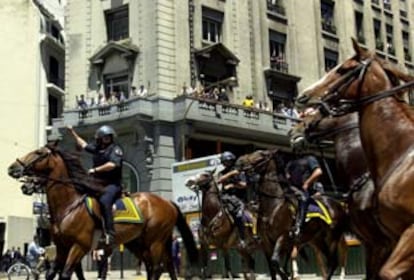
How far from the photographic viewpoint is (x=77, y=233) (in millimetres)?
11688

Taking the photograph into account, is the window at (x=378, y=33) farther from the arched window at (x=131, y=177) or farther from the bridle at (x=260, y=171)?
the bridle at (x=260, y=171)

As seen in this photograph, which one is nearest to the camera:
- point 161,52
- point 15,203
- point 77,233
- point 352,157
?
point 352,157

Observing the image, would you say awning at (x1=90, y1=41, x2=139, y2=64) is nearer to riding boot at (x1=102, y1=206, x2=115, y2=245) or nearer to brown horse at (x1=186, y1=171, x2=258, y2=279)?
brown horse at (x1=186, y1=171, x2=258, y2=279)

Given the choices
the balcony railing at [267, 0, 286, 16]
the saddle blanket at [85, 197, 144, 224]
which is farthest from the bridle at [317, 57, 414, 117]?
the balcony railing at [267, 0, 286, 16]

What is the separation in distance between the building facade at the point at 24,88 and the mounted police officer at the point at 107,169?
34.1 metres

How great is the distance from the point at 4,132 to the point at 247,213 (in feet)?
109

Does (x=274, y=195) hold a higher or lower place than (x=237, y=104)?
lower

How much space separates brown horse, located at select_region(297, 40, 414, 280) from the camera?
6395 mm

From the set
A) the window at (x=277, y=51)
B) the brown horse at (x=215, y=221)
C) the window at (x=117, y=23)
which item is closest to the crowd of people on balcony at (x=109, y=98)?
the window at (x=117, y=23)

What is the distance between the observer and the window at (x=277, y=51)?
40.9 metres

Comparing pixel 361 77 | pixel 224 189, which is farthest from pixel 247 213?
pixel 361 77

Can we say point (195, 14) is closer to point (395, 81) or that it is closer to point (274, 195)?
point (274, 195)

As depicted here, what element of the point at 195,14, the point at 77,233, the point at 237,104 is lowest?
the point at 77,233

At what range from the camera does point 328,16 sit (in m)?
46.4
